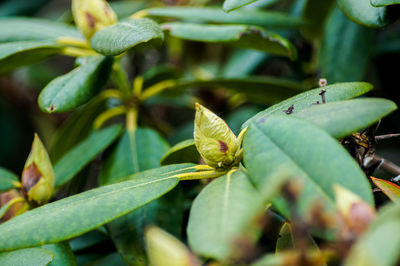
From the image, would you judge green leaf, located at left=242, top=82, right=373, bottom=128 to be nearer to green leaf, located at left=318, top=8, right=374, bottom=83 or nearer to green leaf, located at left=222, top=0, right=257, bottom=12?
green leaf, located at left=222, top=0, right=257, bottom=12

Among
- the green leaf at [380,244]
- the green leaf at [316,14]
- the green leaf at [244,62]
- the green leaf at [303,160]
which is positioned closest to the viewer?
the green leaf at [380,244]

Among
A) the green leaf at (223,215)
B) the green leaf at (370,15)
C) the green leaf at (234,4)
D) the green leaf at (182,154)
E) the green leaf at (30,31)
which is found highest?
the green leaf at (234,4)

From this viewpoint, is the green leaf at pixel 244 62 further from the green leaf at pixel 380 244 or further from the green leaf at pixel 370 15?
the green leaf at pixel 380 244

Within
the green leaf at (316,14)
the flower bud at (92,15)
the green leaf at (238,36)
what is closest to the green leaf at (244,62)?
the green leaf at (316,14)

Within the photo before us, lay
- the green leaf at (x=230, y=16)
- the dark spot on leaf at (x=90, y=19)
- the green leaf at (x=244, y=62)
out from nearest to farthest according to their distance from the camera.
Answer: the dark spot on leaf at (x=90, y=19)
the green leaf at (x=230, y=16)
the green leaf at (x=244, y=62)

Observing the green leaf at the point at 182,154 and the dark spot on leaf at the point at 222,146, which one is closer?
the dark spot on leaf at the point at 222,146

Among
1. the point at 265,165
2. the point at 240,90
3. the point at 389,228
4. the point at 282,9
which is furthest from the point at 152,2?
the point at 389,228

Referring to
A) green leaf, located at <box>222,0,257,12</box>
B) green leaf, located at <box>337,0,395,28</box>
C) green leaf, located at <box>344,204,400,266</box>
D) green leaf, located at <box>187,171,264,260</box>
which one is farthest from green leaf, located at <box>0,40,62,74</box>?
green leaf, located at <box>344,204,400,266</box>
